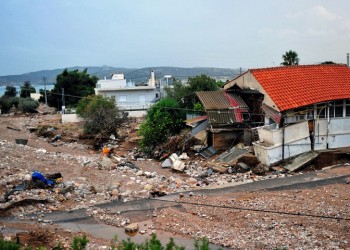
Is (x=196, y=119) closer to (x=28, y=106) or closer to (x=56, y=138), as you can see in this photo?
(x=56, y=138)

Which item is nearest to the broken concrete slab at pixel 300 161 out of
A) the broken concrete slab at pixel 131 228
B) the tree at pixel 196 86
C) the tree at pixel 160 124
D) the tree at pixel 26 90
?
the tree at pixel 160 124

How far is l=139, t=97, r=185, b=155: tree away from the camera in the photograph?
874 inches

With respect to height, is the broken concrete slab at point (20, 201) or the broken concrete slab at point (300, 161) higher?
the broken concrete slab at point (300, 161)

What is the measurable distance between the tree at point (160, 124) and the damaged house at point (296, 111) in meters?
4.92

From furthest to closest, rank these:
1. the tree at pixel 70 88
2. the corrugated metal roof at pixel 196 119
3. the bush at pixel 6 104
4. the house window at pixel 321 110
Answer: the tree at pixel 70 88, the bush at pixel 6 104, the corrugated metal roof at pixel 196 119, the house window at pixel 321 110

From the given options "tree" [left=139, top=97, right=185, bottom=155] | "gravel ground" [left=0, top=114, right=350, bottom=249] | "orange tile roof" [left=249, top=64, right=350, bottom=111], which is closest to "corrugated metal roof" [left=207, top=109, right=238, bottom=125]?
"gravel ground" [left=0, top=114, right=350, bottom=249]

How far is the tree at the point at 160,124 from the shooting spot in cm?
2219

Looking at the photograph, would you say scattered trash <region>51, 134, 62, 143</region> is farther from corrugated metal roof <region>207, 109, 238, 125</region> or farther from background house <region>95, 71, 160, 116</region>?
corrugated metal roof <region>207, 109, 238, 125</region>

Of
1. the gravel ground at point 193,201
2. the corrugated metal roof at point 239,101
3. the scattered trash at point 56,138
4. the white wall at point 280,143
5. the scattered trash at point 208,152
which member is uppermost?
the corrugated metal roof at point 239,101

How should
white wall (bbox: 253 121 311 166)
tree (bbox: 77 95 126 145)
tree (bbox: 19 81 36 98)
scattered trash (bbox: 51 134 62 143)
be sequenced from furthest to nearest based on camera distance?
tree (bbox: 19 81 36 98), scattered trash (bbox: 51 134 62 143), tree (bbox: 77 95 126 145), white wall (bbox: 253 121 311 166)

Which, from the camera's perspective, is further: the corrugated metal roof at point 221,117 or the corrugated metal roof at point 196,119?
the corrugated metal roof at point 196,119

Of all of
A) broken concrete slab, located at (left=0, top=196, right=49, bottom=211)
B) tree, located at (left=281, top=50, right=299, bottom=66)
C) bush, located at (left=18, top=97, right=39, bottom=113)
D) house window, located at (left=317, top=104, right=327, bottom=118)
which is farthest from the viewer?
bush, located at (left=18, top=97, right=39, bottom=113)

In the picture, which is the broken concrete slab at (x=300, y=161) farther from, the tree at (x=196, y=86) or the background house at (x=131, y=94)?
the background house at (x=131, y=94)

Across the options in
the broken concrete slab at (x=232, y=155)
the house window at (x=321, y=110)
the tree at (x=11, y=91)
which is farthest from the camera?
the tree at (x=11, y=91)
